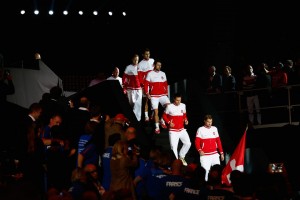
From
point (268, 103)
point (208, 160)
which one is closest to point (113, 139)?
point (208, 160)

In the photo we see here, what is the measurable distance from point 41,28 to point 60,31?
652 mm

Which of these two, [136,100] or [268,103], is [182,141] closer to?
[136,100]

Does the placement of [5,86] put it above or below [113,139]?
above

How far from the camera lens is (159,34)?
27047 millimetres

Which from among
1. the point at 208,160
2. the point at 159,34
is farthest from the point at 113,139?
the point at 159,34

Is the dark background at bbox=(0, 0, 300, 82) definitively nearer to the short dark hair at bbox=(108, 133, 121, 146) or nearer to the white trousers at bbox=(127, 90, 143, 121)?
the white trousers at bbox=(127, 90, 143, 121)

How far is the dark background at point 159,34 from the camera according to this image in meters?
25.4

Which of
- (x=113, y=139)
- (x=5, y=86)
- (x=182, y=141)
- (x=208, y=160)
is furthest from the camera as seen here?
(x=182, y=141)

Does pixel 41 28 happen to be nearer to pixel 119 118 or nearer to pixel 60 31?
pixel 60 31

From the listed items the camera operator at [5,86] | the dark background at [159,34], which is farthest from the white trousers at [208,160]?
the dark background at [159,34]

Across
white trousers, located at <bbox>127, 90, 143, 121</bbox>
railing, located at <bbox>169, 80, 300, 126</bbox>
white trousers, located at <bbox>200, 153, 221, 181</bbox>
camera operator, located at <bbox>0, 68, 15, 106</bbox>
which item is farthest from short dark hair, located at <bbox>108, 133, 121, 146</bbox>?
railing, located at <bbox>169, 80, 300, 126</bbox>

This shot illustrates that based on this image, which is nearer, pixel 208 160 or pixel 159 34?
pixel 208 160

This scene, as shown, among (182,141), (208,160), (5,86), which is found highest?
(5,86)

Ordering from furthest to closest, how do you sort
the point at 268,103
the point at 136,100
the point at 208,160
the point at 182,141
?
the point at 268,103, the point at 136,100, the point at 182,141, the point at 208,160
